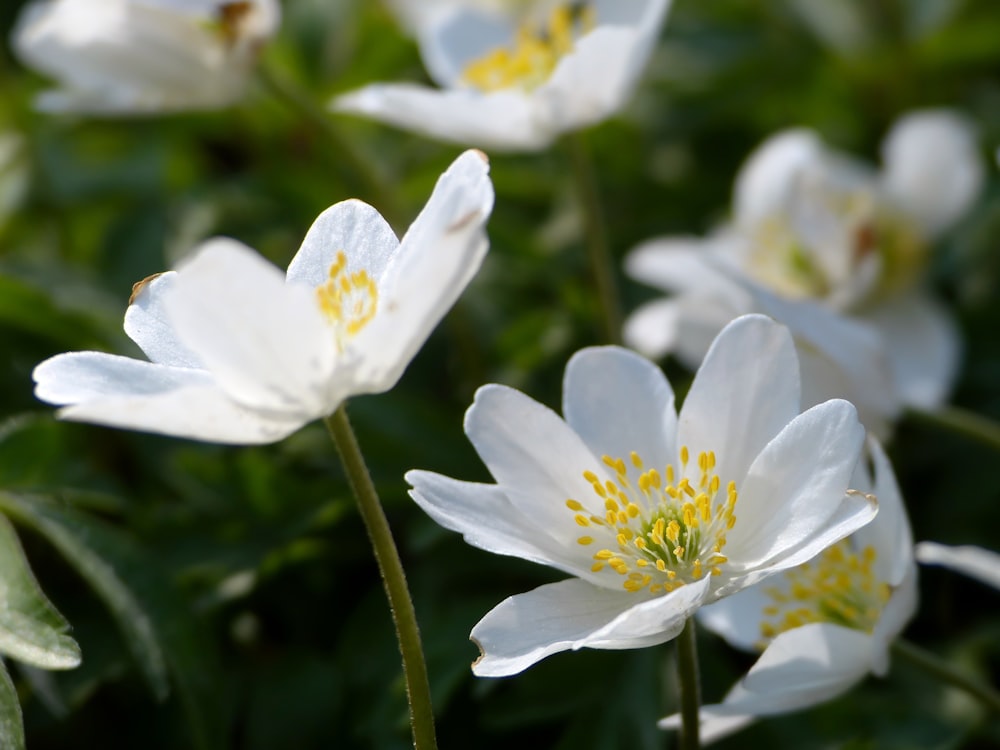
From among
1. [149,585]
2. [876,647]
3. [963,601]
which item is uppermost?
[149,585]

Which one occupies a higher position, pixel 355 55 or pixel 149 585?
pixel 355 55

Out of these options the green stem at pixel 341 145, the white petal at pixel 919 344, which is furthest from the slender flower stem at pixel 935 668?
the green stem at pixel 341 145

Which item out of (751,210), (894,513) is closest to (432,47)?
(751,210)

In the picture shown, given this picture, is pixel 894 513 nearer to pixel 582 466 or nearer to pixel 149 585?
pixel 582 466

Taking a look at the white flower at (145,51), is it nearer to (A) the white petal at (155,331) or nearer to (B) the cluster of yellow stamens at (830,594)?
(A) the white petal at (155,331)

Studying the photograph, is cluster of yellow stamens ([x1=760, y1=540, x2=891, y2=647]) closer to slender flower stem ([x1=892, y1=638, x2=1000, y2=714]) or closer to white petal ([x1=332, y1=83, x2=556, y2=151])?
slender flower stem ([x1=892, y1=638, x2=1000, y2=714])

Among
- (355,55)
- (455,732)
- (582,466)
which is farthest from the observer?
(355,55)

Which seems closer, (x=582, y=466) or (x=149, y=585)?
(x=582, y=466)
